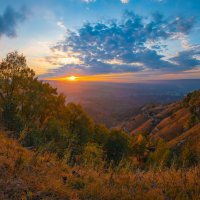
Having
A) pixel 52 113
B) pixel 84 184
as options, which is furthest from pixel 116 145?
pixel 84 184

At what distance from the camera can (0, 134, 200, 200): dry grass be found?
637 centimetres

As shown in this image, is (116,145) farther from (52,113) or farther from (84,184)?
(84,184)

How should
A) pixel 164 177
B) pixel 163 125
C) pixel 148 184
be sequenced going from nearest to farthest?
pixel 148 184, pixel 164 177, pixel 163 125

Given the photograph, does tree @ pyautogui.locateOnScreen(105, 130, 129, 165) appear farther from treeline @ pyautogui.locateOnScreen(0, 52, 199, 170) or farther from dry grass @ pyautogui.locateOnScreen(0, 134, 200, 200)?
dry grass @ pyautogui.locateOnScreen(0, 134, 200, 200)

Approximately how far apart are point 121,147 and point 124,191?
162 ft

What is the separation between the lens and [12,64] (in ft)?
149

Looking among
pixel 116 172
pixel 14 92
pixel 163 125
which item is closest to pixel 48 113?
pixel 14 92

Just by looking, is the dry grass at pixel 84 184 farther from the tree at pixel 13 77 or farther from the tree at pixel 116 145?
the tree at pixel 116 145

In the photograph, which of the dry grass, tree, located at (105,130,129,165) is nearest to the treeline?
tree, located at (105,130,129,165)

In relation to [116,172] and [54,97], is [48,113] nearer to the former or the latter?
[54,97]

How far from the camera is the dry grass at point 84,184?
6370 mm

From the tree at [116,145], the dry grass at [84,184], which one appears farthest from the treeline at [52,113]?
the dry grass at [84,184]

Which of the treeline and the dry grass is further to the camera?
the treeline

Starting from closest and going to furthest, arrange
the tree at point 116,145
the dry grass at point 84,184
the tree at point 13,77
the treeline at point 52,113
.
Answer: the dry grass at point 84,184, the treeline at point 52,113, the tree at point 13,77, the tree at point 116,145
